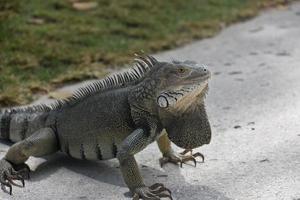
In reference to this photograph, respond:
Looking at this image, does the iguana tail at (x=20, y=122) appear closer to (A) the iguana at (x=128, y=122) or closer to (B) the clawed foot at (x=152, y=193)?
(A) the iguana at (x=128, y=122)

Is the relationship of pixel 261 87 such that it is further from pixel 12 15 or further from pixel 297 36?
pixel 12 15

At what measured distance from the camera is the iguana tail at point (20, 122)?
452 cm

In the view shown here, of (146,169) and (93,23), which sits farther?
(93,23)

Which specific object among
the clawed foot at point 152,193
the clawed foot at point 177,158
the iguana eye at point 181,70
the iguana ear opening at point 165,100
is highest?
the iguana eye at point 181,70

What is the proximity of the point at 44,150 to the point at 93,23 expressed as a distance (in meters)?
3.60

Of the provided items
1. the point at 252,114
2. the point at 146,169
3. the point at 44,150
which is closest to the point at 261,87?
the point at 252,114

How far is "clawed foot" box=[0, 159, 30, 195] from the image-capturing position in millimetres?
4055

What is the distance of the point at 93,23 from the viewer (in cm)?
770

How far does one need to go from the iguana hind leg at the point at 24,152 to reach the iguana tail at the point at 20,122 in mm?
162

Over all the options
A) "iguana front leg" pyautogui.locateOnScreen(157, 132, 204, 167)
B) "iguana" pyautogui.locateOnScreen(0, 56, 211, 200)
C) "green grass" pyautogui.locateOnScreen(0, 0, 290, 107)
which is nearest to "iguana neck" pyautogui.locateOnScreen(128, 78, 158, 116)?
"iguana" pyautogui.locateOnScreen(0, 56, 211, 200)

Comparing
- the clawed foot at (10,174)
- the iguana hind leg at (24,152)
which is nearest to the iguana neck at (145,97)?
the iguana hind leg at (24,152)

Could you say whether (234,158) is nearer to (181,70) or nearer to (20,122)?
(181,70)

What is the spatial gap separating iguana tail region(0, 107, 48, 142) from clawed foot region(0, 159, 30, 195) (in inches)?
13.3

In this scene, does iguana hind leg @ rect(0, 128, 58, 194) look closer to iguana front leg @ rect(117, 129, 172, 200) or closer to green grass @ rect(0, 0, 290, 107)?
iguana front leg @ rect(117, 129, 172, 200)
